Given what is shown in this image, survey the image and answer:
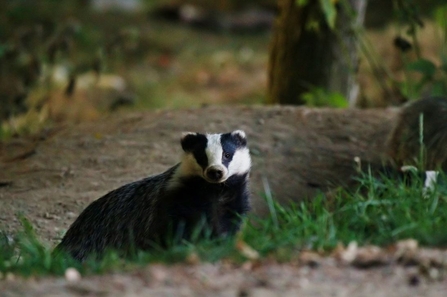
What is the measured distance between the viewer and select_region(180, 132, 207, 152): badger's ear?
15.5ft

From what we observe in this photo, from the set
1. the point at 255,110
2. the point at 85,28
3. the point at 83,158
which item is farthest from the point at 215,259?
the point at 85,28

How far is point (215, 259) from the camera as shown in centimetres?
346

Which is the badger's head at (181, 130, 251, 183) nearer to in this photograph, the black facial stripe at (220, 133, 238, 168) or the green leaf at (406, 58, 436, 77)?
the black facial stripe at (220, 133, 238, 168)

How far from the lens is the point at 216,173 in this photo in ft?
14.8

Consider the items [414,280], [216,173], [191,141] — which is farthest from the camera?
[191,141]

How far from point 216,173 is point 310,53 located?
3.49 meters

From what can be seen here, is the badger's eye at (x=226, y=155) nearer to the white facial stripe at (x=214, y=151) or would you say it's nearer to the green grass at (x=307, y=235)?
the white facial stripe at (x=214, y=151)

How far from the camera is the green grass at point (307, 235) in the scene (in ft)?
11.5

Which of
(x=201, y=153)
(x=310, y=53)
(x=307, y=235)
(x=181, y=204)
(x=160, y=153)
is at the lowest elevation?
(x=160, y=153)

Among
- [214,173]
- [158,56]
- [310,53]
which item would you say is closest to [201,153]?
[214,173]

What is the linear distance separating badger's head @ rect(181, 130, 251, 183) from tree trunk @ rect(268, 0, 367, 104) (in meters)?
3.04

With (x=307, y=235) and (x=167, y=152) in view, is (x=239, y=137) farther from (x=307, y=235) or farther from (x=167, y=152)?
(x=167, y=152)

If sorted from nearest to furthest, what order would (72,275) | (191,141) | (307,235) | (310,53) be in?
(72,275) → (307,235) → (191,141) → (310,53)

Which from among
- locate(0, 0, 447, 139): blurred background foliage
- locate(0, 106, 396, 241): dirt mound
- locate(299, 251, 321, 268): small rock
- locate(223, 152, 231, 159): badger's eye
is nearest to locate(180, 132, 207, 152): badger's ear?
locate(223, 152, 231, 159): badger's eye
